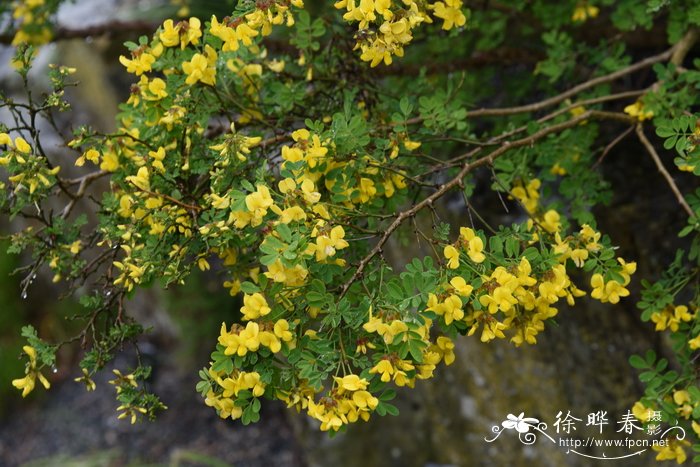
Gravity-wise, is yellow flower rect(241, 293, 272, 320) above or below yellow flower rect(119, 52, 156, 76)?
below

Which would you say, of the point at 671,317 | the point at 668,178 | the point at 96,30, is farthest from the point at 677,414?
the point at 96,30

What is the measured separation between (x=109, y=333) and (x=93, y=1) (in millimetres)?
3623

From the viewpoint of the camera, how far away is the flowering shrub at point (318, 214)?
1213 mm

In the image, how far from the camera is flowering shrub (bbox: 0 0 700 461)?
1.21 m

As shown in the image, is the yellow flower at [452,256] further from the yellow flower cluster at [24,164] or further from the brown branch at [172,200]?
the yellow flower cluster at [24,164]

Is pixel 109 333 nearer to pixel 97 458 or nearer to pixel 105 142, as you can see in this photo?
pixel 105 142

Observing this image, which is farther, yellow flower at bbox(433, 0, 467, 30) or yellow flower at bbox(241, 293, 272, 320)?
yellow flower at bbox(433, 0, 467, 30)

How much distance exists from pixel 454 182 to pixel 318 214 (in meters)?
0.33

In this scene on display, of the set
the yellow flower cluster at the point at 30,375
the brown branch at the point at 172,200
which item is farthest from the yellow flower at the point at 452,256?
the yellow flower cluster at the point at 30,375

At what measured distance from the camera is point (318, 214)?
4.17 ft

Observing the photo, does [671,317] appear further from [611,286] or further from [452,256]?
[452,256]
